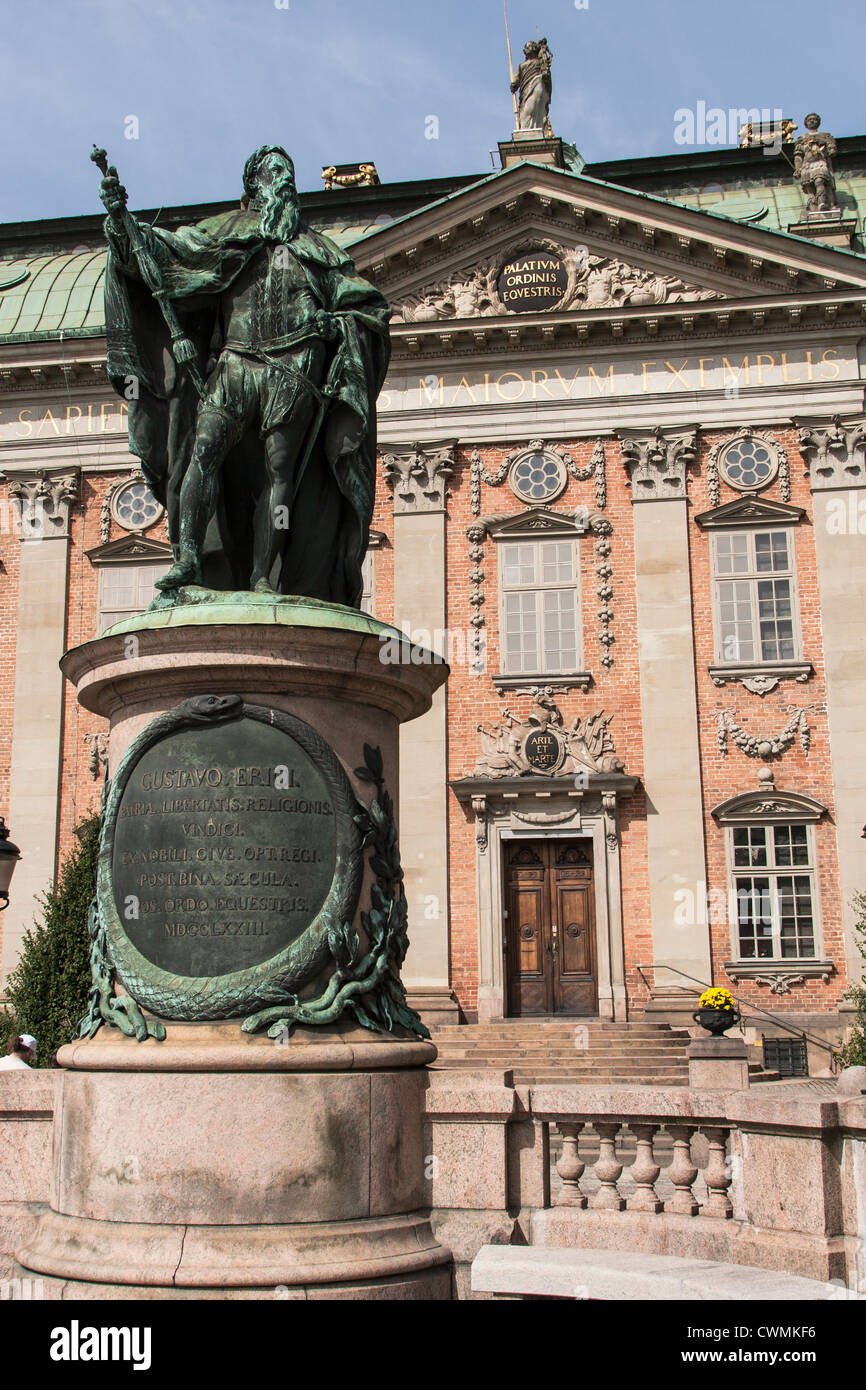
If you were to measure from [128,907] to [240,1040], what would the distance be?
0.84 m

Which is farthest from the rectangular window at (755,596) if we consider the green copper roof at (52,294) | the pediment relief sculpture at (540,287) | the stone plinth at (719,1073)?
the green copper roof at (52,294)

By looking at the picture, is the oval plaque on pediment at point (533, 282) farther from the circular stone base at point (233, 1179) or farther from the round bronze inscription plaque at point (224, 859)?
the circular stone base at point (233, 1179)

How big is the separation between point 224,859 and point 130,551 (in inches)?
873

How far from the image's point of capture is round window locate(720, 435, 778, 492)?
25766mm

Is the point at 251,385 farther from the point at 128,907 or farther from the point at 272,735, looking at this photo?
the point at 128,907

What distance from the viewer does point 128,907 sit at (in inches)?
238

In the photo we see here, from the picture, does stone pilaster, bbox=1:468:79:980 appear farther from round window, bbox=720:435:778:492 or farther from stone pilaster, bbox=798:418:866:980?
stone pilaster, bbox=798:418:866:980

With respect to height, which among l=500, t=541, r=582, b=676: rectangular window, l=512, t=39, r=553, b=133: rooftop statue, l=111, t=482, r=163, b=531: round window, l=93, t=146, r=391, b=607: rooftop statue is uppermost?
l=512, t=39, r=553, b=133: rooftop statue

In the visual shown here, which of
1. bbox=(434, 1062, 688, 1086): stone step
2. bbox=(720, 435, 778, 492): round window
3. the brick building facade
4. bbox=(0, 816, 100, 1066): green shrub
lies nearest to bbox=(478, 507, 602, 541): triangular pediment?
the brick building facade

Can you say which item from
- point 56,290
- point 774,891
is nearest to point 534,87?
point 56,290

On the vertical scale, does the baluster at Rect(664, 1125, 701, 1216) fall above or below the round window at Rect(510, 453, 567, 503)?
below

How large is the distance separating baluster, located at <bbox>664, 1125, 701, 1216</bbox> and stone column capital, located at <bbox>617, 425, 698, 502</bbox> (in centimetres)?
2044

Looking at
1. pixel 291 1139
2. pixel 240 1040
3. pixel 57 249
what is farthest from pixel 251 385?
pixel 57 249

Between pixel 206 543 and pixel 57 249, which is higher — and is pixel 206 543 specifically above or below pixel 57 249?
below
